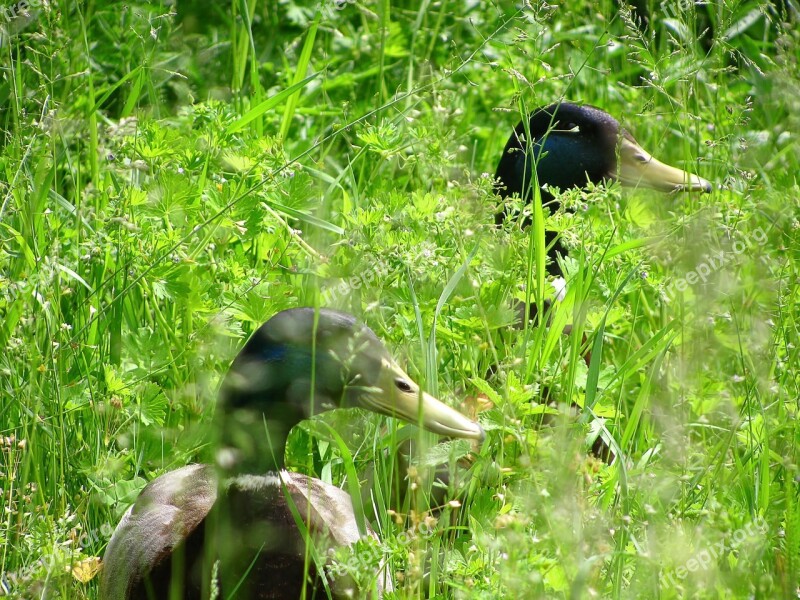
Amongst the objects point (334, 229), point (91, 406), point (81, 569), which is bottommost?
point (81, 569)

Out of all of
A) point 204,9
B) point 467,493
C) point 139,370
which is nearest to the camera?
point 467,493

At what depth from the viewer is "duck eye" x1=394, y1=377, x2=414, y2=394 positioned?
232 centimetres

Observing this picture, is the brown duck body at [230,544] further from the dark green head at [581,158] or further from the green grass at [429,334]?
the dark green head at [581,158]

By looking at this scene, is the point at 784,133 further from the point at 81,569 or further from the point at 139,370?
the point at 81,569

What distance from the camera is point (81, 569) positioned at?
2359mm

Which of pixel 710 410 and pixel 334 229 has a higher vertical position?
pixel 334 229

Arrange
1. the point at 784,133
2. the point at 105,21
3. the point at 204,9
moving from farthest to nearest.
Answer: the point at 204,9
the point at 105,21
the point at 784,133

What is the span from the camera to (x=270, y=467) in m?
2.38

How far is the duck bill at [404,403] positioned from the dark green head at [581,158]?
1289mm

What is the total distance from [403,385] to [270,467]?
31 cm

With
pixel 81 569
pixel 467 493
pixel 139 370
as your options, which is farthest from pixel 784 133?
pixel 81 569

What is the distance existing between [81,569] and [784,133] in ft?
8.48

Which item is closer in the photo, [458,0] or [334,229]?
[334,229]

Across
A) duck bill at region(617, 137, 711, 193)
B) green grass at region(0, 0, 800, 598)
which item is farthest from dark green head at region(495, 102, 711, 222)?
green grass at region(0, 0, 800, 598)
